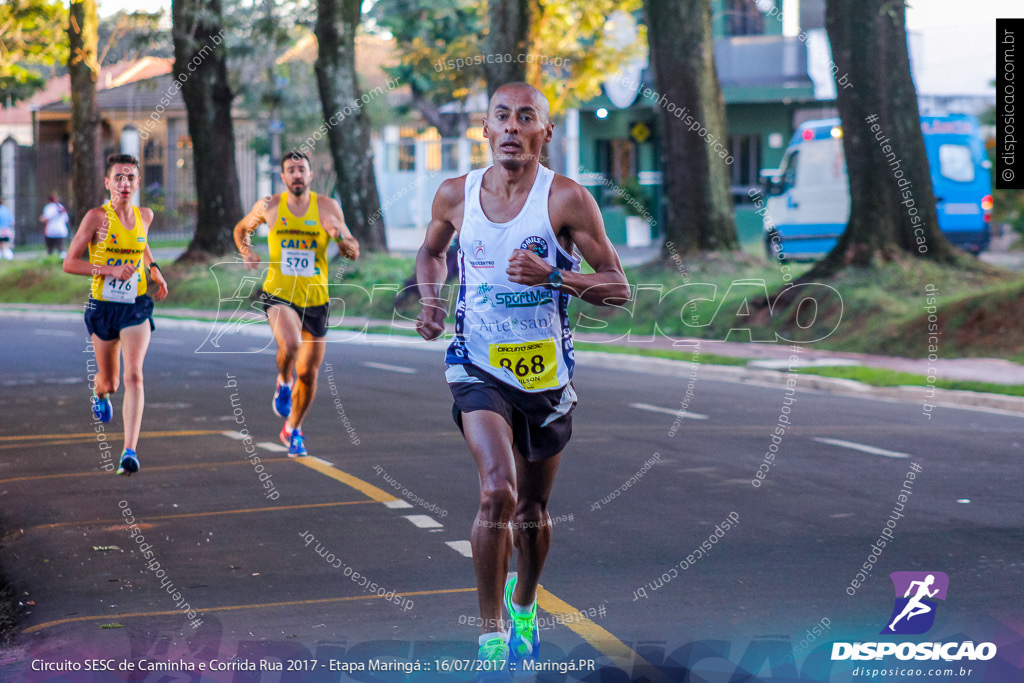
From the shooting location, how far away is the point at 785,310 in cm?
2050

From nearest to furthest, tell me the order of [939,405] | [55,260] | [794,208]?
[939,405]
[794,208]
[55,260]

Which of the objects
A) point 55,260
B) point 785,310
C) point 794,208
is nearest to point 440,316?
point 785,310

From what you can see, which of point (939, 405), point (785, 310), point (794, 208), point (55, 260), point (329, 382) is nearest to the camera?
point (939, 405)

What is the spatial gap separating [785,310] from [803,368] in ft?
12.9

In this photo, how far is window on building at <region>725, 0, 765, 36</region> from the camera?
40.8 metres

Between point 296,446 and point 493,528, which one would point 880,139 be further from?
point 493,528

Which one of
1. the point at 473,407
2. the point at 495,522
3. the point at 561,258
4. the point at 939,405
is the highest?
the point at 561,258

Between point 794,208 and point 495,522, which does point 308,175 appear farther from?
→ point 794,208

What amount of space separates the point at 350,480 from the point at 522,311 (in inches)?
173

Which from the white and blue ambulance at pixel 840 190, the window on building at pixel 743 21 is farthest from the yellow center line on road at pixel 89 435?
the window on building at pixel 743 21

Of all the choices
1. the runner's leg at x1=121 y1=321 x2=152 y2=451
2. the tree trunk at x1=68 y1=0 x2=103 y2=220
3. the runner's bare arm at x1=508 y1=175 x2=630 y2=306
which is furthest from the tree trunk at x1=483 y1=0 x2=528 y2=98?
the runner's bare arm at x1=508 y1=175 x2=630 y2=306

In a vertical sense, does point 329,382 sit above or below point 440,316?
below

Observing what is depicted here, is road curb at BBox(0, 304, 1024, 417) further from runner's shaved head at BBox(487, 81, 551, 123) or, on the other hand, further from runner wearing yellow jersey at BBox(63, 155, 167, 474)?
runner's shaved head at BBox(487, 81, 551, 123)

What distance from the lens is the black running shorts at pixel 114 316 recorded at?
31.4ft
